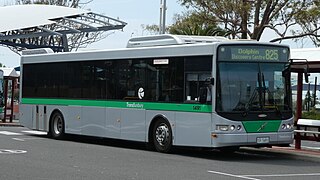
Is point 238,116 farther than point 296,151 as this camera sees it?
No

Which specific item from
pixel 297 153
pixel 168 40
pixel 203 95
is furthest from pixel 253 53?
pixel 297 153

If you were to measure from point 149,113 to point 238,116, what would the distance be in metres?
3.07

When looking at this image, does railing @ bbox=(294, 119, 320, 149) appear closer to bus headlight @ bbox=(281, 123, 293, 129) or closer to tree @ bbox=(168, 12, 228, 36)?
bus headlight @ bbox=(281, 123, 293, 129)

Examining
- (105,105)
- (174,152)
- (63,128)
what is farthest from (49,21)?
(174,152)

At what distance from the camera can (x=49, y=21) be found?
4022cm

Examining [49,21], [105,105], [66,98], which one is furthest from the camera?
[49,21]

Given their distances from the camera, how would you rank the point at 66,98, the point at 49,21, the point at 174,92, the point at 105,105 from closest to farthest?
the point at 174,92, the point at 105,105, the point at 66,98, the point at 49,21

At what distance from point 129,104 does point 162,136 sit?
1808mm

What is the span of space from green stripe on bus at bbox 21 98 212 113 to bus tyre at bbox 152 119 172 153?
460 millimetres

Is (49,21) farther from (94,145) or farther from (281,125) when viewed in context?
(281,125)

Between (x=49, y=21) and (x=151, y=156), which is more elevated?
(x=49, y=21)

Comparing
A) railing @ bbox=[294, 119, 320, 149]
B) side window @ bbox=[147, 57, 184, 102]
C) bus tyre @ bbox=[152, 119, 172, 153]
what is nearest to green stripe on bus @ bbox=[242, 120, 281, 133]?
railing @ bbox=[294, 119, 320, 149]

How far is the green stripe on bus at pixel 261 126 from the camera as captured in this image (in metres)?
17.3

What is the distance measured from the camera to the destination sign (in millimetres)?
17406
